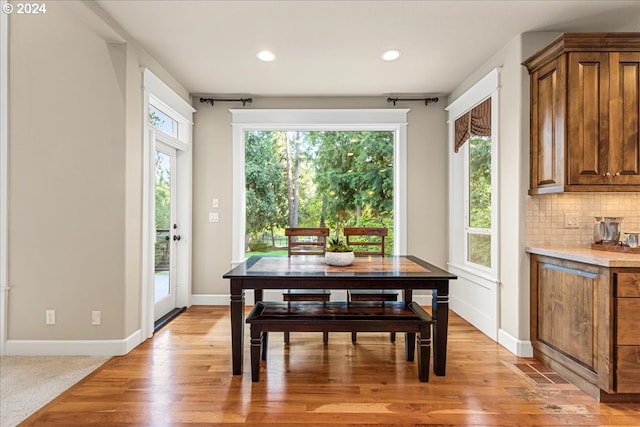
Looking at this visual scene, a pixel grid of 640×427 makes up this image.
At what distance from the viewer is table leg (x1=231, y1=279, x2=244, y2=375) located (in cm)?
258

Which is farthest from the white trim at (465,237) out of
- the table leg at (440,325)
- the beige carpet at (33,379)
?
the beige carpet at (33,379)

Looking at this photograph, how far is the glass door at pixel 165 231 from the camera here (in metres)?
3.96

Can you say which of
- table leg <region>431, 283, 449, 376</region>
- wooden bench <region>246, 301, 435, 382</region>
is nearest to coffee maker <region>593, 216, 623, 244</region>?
table leg <region>431, 283, 449, 376</region>

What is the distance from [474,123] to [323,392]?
3.04 m

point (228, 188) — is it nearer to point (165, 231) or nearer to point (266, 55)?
point (165, 231)

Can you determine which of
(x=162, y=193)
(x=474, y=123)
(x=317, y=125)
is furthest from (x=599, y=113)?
(x=162, y=193)

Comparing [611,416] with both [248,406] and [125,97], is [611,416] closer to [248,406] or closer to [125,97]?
[248,406]

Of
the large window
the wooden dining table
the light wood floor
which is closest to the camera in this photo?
the light wood floor

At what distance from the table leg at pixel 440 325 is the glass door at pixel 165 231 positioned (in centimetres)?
283

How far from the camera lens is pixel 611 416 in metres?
2.15

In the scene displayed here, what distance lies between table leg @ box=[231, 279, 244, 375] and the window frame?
7.58 ft

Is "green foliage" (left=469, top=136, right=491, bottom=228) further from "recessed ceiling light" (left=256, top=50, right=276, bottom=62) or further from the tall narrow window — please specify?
"recessed ceiling light" (left=256, top=50, right=276, bottom=62)

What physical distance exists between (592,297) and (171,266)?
403 cm

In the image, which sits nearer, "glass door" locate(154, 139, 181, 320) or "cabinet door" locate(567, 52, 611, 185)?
"cabinet door" locate(567, 52, 611, 185)
